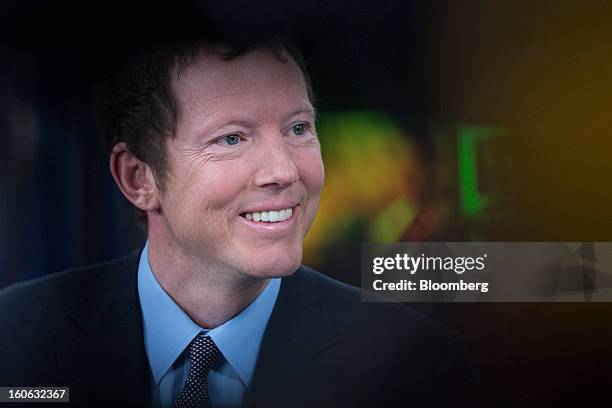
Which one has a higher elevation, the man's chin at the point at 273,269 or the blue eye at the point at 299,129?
the blue eye at the point at 299,129

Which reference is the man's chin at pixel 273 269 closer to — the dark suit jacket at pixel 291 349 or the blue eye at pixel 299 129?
the dark suit jacket at pixel 291 349

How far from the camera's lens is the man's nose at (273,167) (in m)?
1.94

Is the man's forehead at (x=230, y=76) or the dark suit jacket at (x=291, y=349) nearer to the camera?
the man's forehead at (x=230, y=76)

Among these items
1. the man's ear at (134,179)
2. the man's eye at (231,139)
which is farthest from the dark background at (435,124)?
the man's eye at (231,139)

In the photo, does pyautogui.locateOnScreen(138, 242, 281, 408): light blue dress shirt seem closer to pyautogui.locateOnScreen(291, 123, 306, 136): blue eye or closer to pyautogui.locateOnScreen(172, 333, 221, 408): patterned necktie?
pyautogui.locateOnScreen(172, 333, 221, 408): patterned necktie

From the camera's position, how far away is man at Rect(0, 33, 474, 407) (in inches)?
79.0

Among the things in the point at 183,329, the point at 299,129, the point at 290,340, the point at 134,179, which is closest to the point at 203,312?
the point at 183,329

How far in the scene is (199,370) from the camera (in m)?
2.09

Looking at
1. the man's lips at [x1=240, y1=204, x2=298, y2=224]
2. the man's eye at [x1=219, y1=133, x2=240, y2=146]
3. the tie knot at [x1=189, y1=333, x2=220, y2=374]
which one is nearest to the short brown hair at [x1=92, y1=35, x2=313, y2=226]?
the man's eye at [x1=219, y1=133, x2=240, y2=146]

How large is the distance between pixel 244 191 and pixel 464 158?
0.61 metres

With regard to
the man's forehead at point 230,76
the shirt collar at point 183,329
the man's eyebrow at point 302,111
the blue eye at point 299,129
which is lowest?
the shirt collar at point 183,329

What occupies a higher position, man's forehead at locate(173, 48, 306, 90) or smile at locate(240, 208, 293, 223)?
man's forehead at locate(173, 48, 306, 90)

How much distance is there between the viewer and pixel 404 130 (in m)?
2.08

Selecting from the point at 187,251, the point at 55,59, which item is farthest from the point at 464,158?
the point at 55,59
